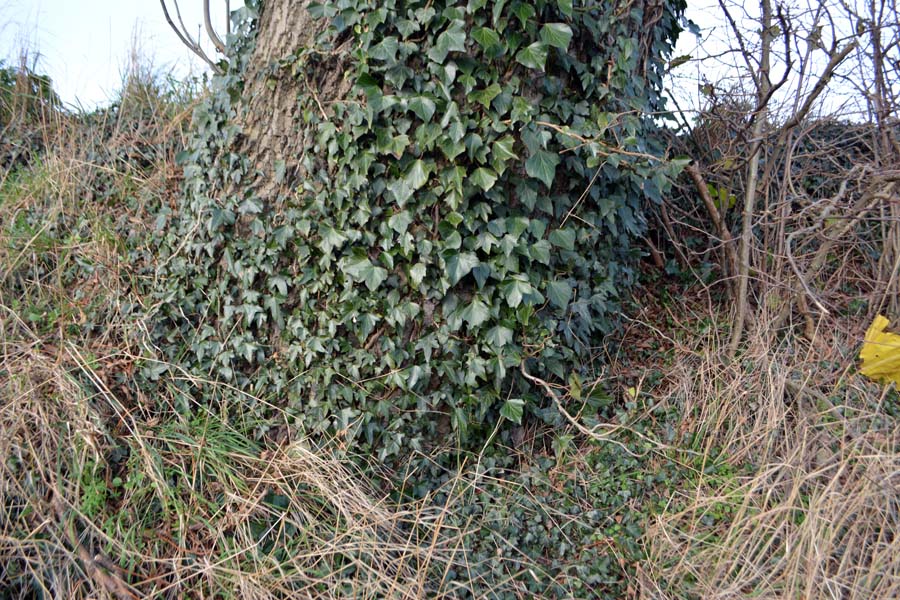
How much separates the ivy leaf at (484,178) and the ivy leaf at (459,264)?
33 centimetres

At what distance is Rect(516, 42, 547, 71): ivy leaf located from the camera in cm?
303

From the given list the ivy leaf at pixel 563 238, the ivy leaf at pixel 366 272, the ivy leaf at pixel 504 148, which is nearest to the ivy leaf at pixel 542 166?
the ivy leaf at pixel 504 148

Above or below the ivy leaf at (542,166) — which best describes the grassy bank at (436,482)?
below

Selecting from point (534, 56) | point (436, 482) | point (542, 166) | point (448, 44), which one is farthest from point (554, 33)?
point (436, 482)

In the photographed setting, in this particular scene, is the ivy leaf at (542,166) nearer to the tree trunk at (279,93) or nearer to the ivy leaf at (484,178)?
the ivy leaf at (484,178)

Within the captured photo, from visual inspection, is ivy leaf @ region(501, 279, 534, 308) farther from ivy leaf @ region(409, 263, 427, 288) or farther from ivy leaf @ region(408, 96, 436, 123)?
ivy leaf @ region(408, 96, 436, 123)

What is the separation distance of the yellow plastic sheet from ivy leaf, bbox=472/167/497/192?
7.56 feet

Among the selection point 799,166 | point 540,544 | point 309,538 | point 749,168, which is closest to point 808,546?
point 540,544

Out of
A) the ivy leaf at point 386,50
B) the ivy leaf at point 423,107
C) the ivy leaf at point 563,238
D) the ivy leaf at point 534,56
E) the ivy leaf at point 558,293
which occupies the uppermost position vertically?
the ivy leaf at point 386,50

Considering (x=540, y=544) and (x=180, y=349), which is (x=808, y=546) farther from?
(x=180, y=349)

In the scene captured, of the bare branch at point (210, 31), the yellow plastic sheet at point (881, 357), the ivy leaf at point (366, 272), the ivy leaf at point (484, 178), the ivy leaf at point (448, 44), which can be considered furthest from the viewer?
the bare branch at point (210, 31)

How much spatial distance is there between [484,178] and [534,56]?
1.94 ft

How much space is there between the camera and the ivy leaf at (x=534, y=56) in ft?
9.93

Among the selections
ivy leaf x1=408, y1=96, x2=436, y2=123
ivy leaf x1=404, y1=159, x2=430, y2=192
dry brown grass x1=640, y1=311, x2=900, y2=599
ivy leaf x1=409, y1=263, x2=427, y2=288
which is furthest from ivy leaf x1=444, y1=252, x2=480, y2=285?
dry brown grass x1=640, y1=311, x2=900, y2=599
